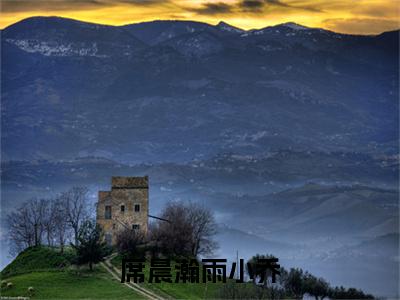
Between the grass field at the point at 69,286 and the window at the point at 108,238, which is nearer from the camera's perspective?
the grass field at the point at 69,286

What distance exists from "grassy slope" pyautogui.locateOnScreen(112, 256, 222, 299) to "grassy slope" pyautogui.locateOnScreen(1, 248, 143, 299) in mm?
2494

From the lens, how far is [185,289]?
10262 cm

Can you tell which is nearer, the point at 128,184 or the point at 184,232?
the point at 128,184

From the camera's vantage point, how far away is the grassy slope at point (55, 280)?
9900cm

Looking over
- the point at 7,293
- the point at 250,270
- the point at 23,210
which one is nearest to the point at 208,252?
the point at 250,270

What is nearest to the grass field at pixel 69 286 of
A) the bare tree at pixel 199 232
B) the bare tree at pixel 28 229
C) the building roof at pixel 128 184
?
the building roof at pixel 128 184

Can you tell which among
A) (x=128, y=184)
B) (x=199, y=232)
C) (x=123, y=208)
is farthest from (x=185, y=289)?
(x=199, y=232)

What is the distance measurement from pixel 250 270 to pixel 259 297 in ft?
52.1

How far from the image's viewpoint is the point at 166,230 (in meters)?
118

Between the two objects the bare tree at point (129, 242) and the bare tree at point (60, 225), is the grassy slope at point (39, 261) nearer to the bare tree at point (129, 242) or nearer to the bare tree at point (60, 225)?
the bare tree at point (60, 225)

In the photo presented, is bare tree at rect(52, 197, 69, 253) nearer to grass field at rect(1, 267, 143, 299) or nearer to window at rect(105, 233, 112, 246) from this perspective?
window at rect(105, 233, 112, 246)

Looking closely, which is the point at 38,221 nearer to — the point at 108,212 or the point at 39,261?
the point at 108,212

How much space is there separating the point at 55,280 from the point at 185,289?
11736 mm

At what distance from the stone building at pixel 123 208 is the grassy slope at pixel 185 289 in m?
10.3
